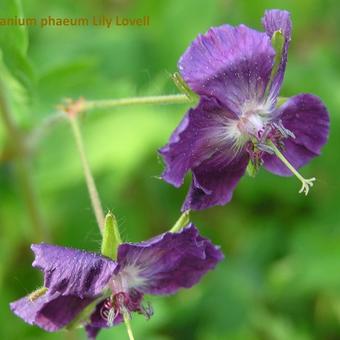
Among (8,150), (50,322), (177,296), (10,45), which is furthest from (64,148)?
(50,322)

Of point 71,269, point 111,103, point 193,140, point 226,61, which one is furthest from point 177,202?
point 71,269

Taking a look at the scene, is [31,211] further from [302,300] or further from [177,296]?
[302,300]

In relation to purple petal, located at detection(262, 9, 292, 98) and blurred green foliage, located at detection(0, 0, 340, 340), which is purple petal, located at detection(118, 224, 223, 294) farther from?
blurred green foliage, located at detection(0, 0, 340, 340)

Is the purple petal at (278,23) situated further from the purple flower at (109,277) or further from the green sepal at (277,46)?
the purple flower at (109,277)

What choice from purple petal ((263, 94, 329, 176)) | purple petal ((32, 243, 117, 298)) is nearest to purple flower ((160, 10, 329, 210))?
purple petal ((263, 94, 329, 176))

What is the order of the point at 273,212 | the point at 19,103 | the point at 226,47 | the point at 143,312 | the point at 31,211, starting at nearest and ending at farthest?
1. the point at 226,47
2. the point at 143,312
3. the point at 19,103
4. the point at 31,211
5. the point at 273,212

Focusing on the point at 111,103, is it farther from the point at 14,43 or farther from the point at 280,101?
the point at 280,101
